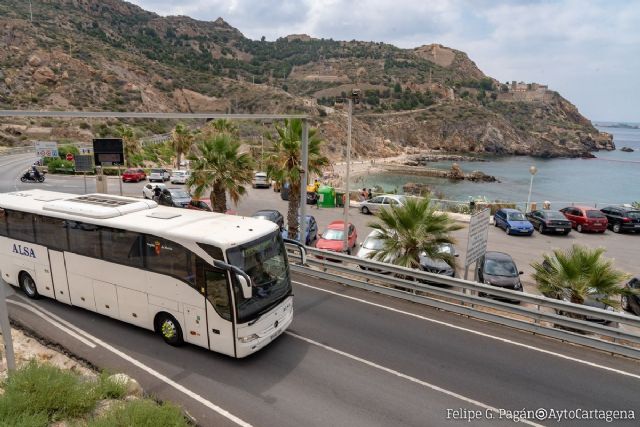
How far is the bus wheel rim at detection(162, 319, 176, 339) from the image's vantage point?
10.3 m

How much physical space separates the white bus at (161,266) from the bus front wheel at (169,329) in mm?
24

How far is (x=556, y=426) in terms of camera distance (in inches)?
313

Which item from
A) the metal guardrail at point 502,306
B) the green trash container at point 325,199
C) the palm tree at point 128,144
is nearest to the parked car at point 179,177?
the palm tree at point 128,144

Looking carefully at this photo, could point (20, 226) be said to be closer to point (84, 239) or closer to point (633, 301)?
point (84, 239)

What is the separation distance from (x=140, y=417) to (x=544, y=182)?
9691 centimetres

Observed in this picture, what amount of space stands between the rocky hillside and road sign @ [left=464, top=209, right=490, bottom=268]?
6917 centimetres

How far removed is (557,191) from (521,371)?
79.6 m

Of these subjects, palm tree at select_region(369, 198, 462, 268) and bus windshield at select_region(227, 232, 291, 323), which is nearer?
bus windshield at select_region(227, 232, 291, 323)

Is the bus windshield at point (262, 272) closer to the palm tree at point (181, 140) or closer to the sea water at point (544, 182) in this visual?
the palm tree at point (181, 140)

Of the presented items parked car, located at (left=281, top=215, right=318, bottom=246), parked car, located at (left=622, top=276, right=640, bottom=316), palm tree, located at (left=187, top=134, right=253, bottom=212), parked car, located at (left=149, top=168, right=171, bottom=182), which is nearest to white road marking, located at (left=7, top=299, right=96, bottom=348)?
palm tree, located at (left=187, top=134, right=253, bottom=212)

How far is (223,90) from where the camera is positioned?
127 m

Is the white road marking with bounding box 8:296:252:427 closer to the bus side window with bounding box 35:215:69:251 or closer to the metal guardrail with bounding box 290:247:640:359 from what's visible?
the bus side window with bounding box 35:215:69:251

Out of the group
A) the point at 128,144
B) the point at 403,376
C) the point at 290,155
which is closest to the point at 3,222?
the point at 290,155

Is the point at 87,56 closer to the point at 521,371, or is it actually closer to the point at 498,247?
the point at 498,247
